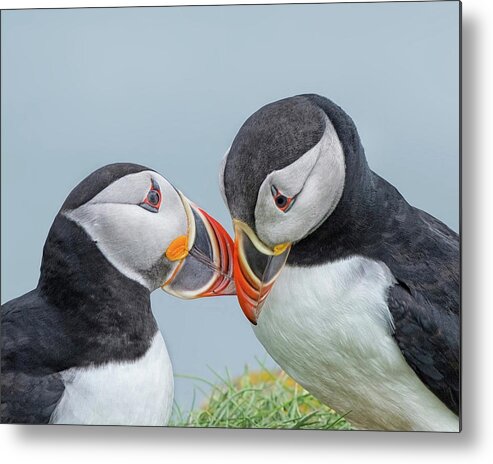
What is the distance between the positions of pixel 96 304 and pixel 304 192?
0.61 metres

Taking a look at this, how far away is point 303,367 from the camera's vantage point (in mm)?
2945

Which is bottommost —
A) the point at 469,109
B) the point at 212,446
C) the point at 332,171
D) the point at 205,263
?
the point at 212,446

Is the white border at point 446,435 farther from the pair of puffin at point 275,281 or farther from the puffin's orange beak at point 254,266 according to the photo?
the puffin's orange beak at point 254,266

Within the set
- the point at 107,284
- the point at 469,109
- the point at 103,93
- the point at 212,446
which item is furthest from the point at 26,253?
the point at 469,109

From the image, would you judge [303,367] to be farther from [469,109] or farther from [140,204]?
[469,109]

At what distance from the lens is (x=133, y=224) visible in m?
2.94

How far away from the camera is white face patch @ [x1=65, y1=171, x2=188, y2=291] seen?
2.93 metres

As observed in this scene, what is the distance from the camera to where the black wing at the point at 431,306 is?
2.82 meters

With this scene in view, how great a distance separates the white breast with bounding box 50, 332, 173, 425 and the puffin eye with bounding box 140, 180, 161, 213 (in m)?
0.33

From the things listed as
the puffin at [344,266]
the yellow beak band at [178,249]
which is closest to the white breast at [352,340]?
the puffin at [344,266]

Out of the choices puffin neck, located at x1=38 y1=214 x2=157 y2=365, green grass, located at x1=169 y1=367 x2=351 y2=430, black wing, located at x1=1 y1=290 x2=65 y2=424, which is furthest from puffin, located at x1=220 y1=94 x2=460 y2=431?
black wing, located at x1=1 y1=290 x2=65 y2=424

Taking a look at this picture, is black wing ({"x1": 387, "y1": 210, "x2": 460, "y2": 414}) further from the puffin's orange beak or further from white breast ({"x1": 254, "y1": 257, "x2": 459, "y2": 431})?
the puffin's orange beak

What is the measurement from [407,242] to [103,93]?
2.98ft

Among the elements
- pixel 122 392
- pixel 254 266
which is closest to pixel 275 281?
pixel 254 266
